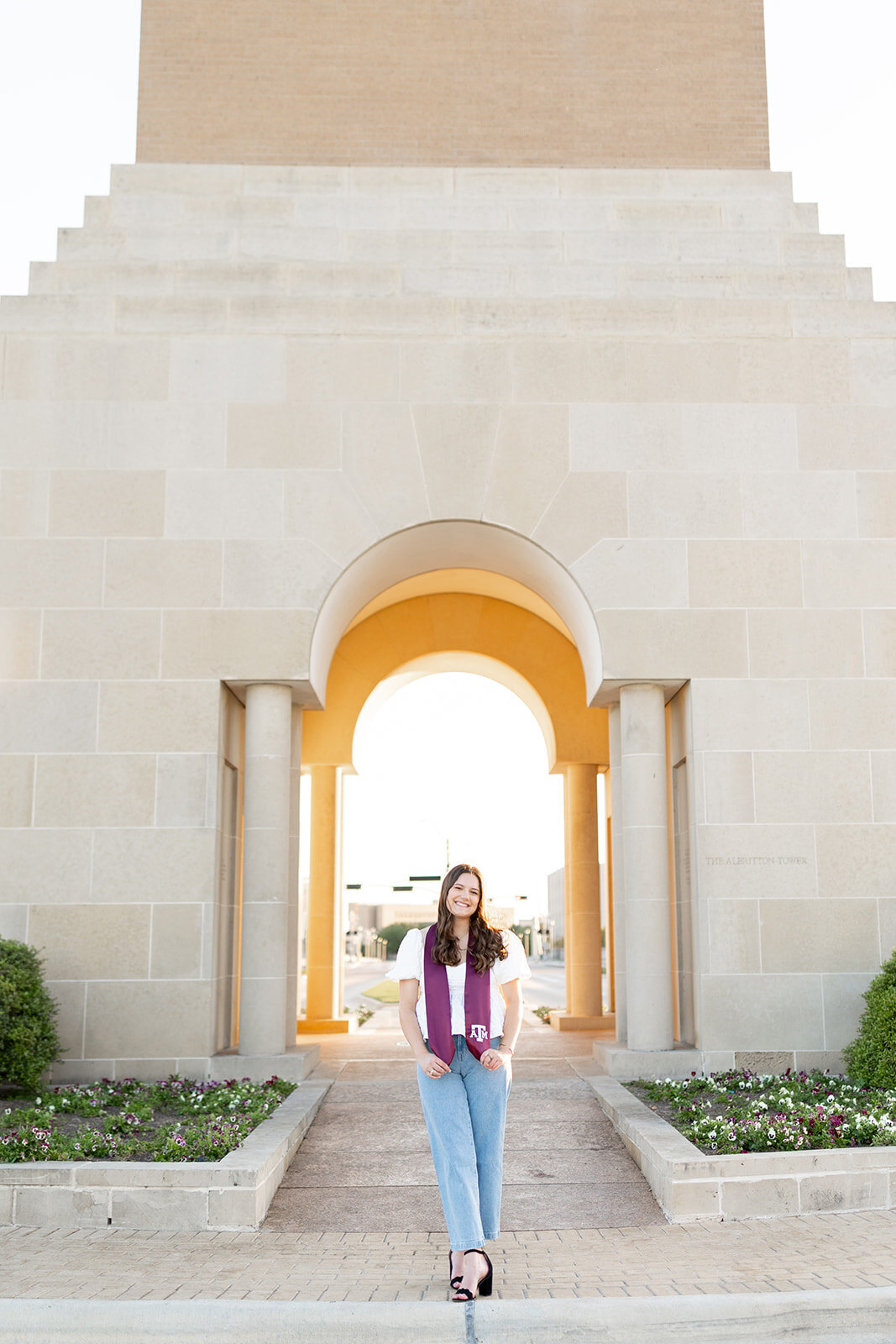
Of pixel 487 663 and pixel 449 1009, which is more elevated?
pixel 487 663

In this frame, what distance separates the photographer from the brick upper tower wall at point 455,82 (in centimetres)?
1238

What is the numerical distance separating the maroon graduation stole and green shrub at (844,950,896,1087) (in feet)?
14.9

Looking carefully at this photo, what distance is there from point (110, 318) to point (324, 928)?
28.3ft

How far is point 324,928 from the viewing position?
16.3 m

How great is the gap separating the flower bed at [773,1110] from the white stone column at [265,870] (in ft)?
10.6

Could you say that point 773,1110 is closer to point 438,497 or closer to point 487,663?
point 438,497

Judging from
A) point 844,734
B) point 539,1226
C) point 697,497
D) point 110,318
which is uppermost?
point 110,318

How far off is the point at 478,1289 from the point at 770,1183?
246 centimetres

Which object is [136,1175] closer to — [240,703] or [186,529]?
[240,703]

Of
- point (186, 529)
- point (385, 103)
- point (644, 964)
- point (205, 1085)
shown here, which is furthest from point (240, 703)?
point (385, 103)

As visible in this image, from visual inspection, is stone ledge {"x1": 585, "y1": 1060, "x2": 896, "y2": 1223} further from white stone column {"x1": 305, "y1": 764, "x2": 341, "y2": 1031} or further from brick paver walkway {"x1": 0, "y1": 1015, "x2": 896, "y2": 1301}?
white stone column {"x1": 305, "y1": 764, "x2": 341, "y2": 1031}

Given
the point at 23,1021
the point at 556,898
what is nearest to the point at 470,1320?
the point at 23,1021

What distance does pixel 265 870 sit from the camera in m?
10.7

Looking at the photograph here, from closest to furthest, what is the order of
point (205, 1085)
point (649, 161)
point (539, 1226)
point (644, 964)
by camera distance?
point (539, 1226)
point (205, 1085)
point (644, 964)
point (649, 161)
